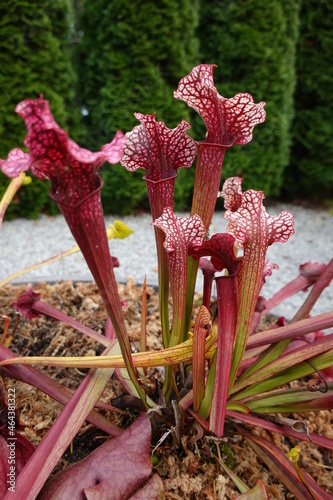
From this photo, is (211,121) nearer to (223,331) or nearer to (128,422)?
(223,331)

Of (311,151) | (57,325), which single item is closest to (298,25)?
(311,151)

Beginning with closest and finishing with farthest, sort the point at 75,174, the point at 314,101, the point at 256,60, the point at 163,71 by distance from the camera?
the point at 75,174 < the point at 163,71 < the point at 256,60 < the point at 314,101

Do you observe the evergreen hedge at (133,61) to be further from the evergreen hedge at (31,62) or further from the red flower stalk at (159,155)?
the red flower stalk at (159,155)

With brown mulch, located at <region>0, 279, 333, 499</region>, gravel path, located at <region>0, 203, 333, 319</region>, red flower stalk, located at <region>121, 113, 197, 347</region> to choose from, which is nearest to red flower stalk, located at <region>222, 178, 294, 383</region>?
red flower stalk, located at <region>121, 113, 197, 347</region>

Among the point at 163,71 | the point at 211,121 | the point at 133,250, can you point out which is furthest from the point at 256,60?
the point at 211,121

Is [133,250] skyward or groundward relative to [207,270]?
groundward

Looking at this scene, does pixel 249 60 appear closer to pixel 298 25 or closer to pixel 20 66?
pixel 298 25
